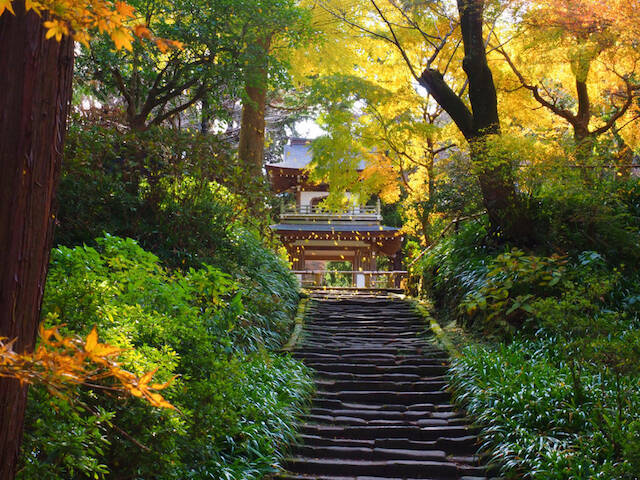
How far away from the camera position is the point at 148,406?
3.36 m

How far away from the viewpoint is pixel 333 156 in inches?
565

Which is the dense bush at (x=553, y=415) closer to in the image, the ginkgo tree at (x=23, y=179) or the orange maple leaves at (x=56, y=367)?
the orange maple leaves at (x=56, y=367)

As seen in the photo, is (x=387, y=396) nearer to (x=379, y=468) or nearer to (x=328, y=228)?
(x=379, y=468)

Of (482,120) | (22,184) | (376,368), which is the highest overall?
(482,120)

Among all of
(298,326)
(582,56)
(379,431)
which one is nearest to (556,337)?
(379,431)

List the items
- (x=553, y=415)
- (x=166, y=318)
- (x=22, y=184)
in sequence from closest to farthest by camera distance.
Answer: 1. (x=22, y=184)
2. (x=166, y=318)
3. (x=553, y=415)

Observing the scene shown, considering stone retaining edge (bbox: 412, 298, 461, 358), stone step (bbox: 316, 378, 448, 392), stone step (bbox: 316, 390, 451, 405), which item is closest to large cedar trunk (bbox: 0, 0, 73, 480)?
stone step (bbox: 316, 390, 451, 405)

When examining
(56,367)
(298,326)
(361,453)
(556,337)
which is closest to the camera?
(56,367)

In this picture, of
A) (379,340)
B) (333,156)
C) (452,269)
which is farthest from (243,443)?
(333,156)

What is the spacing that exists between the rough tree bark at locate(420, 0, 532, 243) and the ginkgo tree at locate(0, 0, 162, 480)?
24.6ft

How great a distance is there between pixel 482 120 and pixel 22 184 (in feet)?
28.3

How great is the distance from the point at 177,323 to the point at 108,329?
0.71 metres

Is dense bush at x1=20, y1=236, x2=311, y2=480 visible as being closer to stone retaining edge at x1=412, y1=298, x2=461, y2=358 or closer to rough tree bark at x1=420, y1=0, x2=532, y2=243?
stone retaining edge at x1=412, y1=298, x2=461, y2=358

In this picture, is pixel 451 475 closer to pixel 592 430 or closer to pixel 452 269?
pixel 592 430
